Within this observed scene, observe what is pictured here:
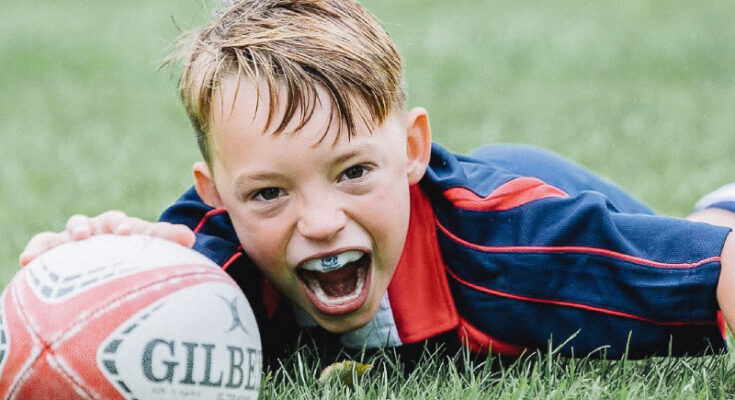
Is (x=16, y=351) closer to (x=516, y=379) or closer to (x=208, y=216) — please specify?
(x=208, y=216)

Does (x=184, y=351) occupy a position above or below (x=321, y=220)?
below

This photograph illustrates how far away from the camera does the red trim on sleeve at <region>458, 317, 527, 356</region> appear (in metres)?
3.15

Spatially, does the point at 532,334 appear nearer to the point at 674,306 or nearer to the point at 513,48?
the point at 674,306

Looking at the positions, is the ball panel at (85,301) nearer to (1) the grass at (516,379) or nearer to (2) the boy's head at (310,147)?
(2) the boy's head at (310,147)

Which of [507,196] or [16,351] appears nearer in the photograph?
[16,351]

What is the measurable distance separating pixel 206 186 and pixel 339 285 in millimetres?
528

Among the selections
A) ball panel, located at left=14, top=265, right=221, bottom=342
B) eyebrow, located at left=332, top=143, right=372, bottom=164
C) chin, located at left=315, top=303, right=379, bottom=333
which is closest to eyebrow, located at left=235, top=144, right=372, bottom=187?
eyebrow, located at left=332, top=143, right=372, bottom=164

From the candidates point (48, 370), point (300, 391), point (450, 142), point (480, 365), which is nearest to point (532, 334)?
point (480, 365)

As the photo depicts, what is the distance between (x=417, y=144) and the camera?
3.18m

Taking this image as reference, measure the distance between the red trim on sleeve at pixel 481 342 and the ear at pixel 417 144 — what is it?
1.42 ft

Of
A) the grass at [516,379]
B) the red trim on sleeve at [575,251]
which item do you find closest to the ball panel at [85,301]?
the grass at [516,379]

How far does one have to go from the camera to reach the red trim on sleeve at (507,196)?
3094mm

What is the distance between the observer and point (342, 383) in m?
2.88

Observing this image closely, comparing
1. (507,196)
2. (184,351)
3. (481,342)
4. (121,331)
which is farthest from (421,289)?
(121,331)
